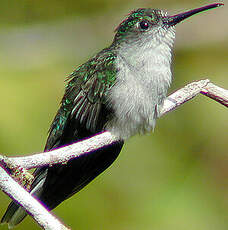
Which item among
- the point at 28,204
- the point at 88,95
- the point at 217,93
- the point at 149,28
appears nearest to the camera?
the point at 28,204

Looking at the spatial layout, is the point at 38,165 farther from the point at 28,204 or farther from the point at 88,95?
the point at 88,95

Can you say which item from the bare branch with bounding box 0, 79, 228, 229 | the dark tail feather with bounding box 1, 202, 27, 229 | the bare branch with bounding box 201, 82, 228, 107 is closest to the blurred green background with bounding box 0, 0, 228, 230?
the dark tail feather with bounding box 1, 202, 27, 229

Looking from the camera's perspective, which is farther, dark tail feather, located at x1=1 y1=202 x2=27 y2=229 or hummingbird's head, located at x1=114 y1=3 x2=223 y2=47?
hummingbird's head, located at x1=114 y1=3 x2=223 y2=47

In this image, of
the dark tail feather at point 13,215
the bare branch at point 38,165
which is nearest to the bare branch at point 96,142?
the bare branch at point 38,165

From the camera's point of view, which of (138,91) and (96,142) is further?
(138,91)

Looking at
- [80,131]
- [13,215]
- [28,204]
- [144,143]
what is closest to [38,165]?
[28,204]

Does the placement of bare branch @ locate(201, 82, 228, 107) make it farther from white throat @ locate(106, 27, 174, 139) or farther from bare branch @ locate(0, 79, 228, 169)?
white throat @ locate(106, 27, 174, 139)
